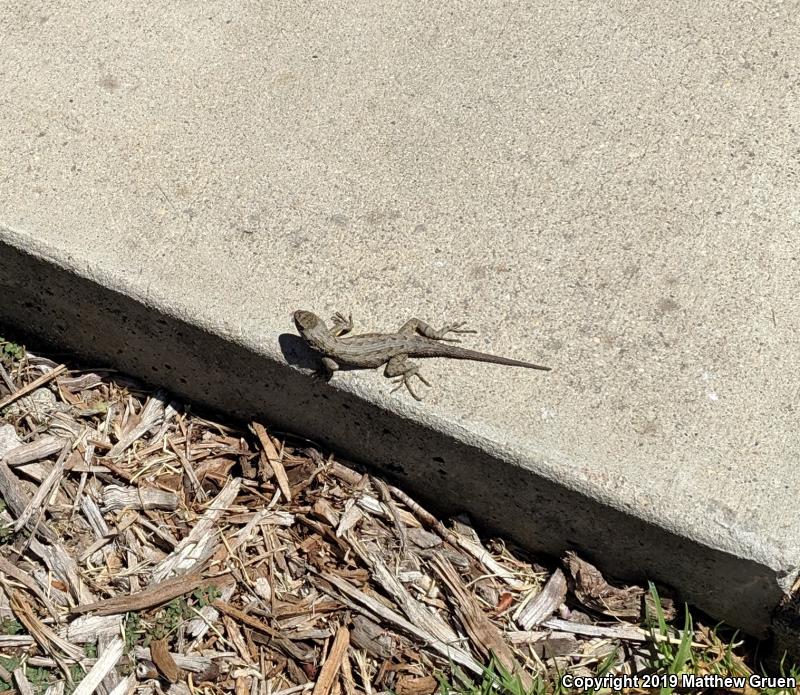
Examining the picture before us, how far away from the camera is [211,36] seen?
4.66 m

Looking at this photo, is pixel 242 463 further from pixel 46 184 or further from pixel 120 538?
pixel 46 184

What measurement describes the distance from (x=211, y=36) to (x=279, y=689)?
10.4ft

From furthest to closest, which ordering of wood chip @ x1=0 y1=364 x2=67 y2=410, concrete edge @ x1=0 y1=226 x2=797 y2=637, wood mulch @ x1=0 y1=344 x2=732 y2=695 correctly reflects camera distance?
wood chip @ x1=0 y1=364 x2=67 y2=410, wood mulch @ x1=0 y1=344 x2=732 y2=695, concrete edge @ x1=0 y1=226 x2=797 y2=637

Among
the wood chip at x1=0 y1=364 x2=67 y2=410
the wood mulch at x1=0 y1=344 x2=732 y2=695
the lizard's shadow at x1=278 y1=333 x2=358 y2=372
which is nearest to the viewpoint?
the wood mulch at x1=0 y1=344 x2=732 y2=695

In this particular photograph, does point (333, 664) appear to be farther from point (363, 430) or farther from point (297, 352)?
point (297, 352)

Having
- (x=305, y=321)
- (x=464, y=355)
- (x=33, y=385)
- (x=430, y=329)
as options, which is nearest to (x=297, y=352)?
(x=305, y=321)

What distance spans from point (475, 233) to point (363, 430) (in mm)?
981

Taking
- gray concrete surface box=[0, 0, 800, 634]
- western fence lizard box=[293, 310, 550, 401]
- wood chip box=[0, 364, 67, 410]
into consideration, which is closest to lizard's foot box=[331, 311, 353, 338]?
western fence lizard box=[293, 310, 550, 401]

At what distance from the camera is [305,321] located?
358 centimetres

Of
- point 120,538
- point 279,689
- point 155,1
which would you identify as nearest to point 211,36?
point 155,1

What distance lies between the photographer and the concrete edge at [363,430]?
3260mm

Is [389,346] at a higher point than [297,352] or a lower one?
higher

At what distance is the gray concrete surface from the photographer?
3.35 meters

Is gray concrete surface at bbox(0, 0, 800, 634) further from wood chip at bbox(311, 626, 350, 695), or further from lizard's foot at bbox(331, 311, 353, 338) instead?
wood chip at bbox(311, 626, 350, 695)
